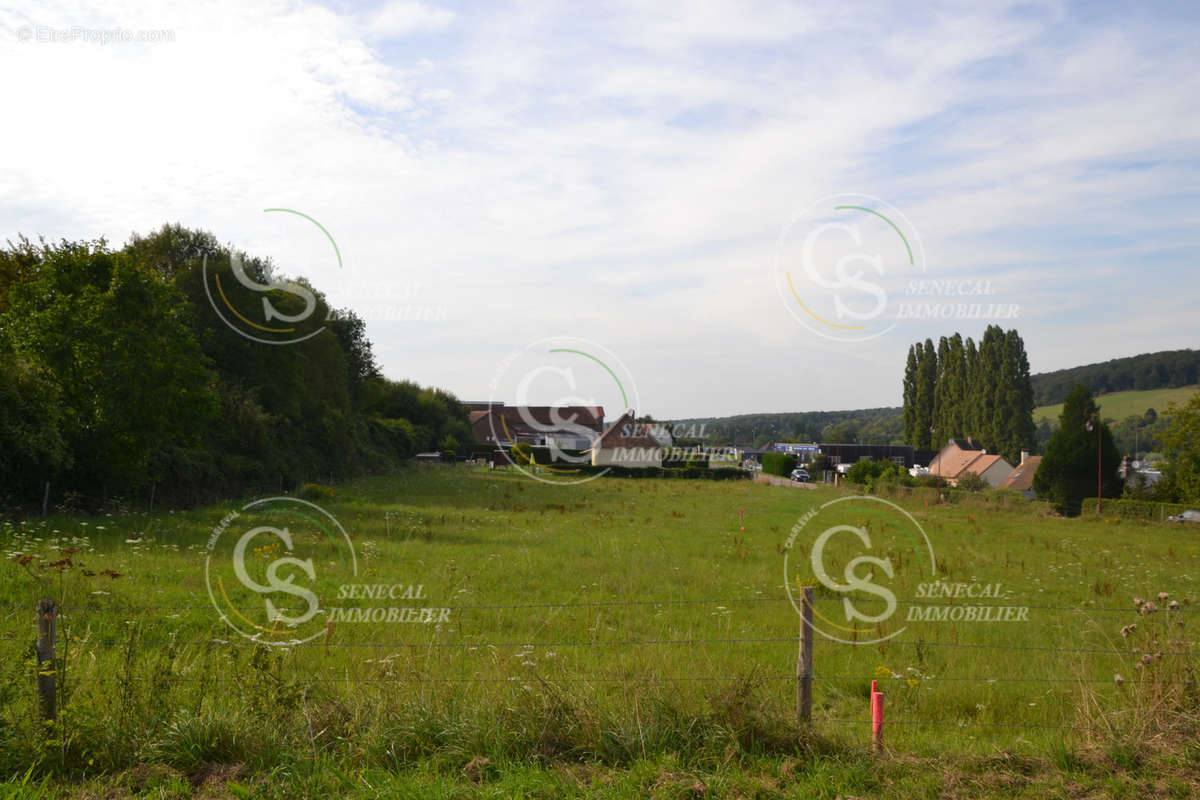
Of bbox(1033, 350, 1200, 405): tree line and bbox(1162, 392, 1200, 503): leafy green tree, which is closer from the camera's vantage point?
bbox(1162, 392, 1200, 503): leafy green tree

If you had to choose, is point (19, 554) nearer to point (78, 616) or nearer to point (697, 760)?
point (78, 616)

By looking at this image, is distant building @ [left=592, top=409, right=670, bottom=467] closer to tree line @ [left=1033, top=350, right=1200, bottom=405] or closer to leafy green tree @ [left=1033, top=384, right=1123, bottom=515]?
leafy green tree @ [left=1033, top=384, right=1123, bottom=515]

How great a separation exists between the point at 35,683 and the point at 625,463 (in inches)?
2082

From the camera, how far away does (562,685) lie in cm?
564

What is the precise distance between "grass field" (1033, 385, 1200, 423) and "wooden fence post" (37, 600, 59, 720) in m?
134

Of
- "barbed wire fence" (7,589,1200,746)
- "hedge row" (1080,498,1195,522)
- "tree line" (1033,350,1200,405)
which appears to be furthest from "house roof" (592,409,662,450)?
"tree line" (1033,350,1200,405)

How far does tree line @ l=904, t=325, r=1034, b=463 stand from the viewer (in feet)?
227

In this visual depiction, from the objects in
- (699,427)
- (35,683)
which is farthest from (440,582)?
Answer: (699,427)

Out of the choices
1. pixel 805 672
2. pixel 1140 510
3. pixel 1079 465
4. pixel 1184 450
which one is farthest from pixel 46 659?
pixel 1184 450

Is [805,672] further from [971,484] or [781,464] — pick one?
[781,464]

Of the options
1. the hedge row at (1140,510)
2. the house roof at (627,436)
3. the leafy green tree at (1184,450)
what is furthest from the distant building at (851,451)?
the hedge row at (1140,510)

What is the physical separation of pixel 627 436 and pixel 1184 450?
3676 cm

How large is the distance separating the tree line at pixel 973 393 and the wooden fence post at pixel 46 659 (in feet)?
227

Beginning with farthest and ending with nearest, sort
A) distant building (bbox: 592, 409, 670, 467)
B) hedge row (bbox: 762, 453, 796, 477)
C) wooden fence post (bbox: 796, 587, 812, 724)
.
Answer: hedge row (bbox: 762, 453, 796, 477) → distant building (bbox: 592, 409, 670, 467) → wooden fence post (bbox: 796, 587, 812, 724)
